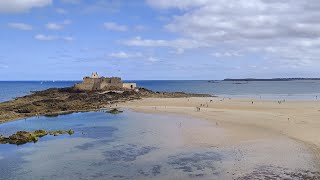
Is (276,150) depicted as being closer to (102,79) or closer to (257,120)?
(257,120)

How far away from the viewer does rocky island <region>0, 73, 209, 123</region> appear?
177ft

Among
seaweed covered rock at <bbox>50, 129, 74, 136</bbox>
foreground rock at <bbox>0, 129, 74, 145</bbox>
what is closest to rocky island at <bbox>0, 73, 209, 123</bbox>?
seaweed covered rock at <bbox>50, 129, 74, 136</bbox>

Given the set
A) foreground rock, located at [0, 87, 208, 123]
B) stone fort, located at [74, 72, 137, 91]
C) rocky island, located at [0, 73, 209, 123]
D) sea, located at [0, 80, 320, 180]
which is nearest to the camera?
sea, located at [0, 80, 320, 180]

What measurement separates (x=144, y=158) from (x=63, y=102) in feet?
141

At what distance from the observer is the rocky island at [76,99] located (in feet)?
177

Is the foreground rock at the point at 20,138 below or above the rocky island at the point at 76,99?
below

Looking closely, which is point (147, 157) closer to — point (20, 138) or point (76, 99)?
point (20, 138)

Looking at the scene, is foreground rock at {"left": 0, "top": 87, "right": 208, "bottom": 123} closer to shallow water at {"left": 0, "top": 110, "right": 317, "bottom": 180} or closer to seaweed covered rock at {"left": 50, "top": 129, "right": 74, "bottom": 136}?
seaweed covered rock at {"left": 50, "top": 129, "right": 74, "bottom": 136}

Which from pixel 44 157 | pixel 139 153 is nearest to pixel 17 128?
pixel 44 157

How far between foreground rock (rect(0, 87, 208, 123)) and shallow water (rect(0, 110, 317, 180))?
50.0 ft

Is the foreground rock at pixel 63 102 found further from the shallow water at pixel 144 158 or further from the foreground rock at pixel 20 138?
the shallow water at pixel 144 158

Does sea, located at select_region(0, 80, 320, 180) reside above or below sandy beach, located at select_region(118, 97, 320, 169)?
below

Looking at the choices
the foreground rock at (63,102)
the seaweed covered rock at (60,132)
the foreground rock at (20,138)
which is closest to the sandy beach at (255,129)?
the seaweed covered rock at (60,132)

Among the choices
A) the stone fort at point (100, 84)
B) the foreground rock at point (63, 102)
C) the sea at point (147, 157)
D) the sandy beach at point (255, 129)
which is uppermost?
the stone fort at point (100, 84)
